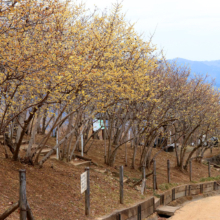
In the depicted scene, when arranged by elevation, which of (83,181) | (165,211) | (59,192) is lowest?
(165,211)

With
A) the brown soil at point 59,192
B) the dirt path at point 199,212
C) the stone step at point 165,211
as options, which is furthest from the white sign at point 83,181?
the stone step at point 165,211

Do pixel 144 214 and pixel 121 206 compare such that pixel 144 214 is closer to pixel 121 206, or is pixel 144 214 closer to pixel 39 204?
pixel 121 206

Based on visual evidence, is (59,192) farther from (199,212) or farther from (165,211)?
(199,212)

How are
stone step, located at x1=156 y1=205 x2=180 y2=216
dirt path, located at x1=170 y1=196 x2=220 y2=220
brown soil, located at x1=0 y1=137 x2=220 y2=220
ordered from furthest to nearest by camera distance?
stone step, located at x1=156 y1=205 x2=180 y2=216 < dirt path, located at x1=170 y1=196 x2=220 y2=220 < brown soil, located at x1=0 y1=137 x2=220 y2=220

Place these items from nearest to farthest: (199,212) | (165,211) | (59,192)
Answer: (59,192), (165,211), (199,212)

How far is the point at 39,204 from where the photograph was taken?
8.20m

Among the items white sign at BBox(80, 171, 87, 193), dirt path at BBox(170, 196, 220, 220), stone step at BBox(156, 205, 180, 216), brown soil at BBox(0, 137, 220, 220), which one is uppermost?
white sign at BBox(80, 171, 87, 193)

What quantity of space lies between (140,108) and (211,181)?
8.13 m

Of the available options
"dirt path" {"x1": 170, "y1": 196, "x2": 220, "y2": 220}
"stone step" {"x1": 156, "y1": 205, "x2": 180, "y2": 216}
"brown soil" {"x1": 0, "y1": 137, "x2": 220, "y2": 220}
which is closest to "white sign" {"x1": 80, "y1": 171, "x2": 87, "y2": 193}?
"brown soil" {"x1": 0, "y1": 137, "x2": 220, "y2": 220}

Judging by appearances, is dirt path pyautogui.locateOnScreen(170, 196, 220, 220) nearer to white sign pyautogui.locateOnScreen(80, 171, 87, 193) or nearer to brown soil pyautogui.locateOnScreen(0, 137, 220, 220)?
brown soil pyautogui.locateOnScreen(0, 137, 220, 220)

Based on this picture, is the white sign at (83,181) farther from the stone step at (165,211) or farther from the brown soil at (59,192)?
the stone step at (165,211)

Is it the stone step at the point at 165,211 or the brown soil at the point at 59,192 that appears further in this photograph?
the stone step at the point at 165,211

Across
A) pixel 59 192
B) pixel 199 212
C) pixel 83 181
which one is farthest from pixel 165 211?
pixel 83 181

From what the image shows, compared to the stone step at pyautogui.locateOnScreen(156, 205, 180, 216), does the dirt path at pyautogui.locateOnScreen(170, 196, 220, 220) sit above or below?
below
